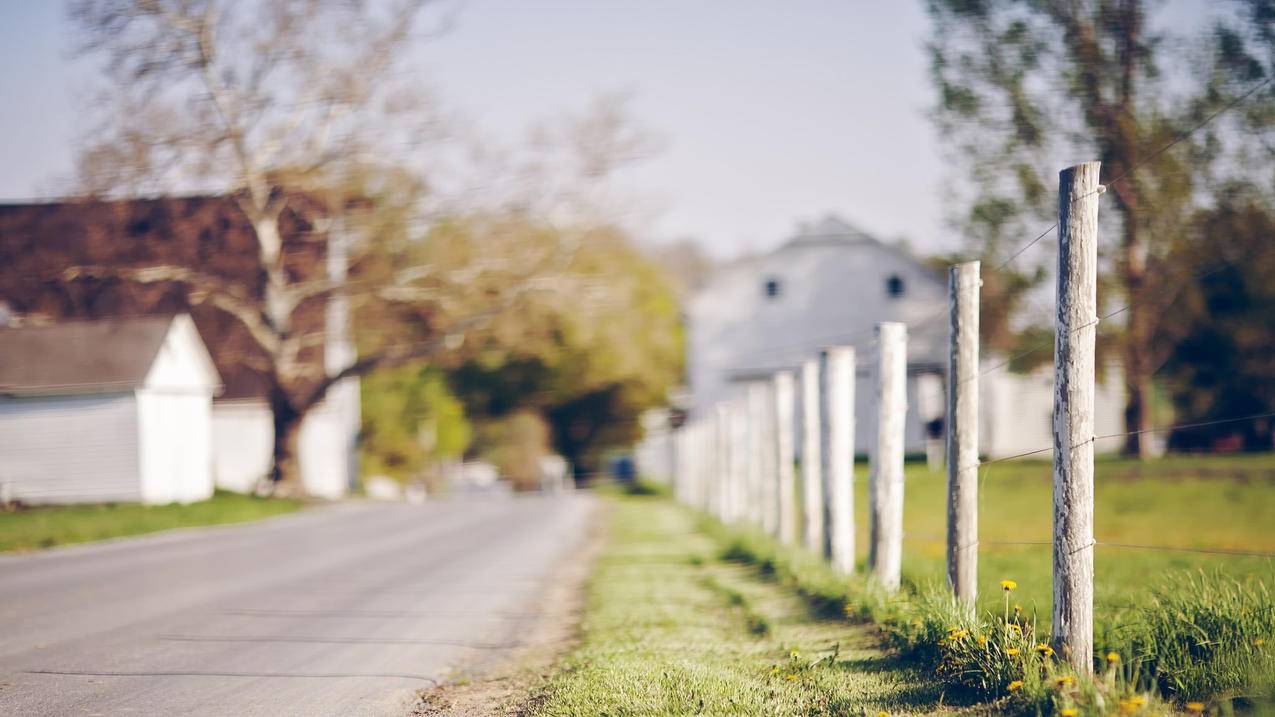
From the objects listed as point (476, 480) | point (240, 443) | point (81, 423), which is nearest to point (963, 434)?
point (81, 423)

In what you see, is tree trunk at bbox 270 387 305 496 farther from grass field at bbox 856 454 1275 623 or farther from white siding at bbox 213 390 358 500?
grass field at bbox 856 454 1275 623

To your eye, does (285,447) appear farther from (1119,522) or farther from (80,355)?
(1119,522)

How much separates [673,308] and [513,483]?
18.7 meters

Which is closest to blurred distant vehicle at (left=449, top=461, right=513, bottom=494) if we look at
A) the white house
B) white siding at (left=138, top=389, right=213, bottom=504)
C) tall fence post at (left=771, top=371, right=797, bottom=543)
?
the white house

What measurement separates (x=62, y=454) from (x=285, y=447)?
21.7 feet

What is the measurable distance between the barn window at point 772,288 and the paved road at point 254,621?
26.9 meters

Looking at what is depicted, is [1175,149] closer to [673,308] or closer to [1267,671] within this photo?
[1267,671]

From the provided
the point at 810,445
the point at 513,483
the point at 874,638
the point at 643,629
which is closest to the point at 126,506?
the point at 810,445

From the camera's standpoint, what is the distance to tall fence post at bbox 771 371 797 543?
1443cm

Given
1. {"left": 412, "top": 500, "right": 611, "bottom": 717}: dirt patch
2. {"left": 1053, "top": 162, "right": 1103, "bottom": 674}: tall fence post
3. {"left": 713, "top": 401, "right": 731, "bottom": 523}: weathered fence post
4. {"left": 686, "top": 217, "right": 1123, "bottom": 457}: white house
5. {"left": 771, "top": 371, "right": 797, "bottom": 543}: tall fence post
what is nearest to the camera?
{"left": 1053, "top": 162, "right": 1103, "bottom": 674}: tall fence post

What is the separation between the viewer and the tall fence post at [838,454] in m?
10.9

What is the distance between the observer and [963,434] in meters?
7.66

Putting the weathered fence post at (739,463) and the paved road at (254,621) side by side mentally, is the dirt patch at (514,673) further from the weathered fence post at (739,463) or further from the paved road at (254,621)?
the weathered fence post at (739,463)

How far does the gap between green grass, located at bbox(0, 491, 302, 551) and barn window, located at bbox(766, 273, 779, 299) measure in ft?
67.4
